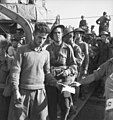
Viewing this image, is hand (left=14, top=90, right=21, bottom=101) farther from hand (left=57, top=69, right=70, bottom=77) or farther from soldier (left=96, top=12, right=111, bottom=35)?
soldier (left=96, top=12, right=111, bottom=35)

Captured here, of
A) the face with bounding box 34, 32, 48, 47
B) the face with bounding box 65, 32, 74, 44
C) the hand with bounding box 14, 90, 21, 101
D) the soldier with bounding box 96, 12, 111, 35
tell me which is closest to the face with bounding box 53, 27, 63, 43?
the face with bounding box 34, 32, 48, 47

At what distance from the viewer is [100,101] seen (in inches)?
345

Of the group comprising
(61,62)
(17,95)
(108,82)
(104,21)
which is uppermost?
(104,21)

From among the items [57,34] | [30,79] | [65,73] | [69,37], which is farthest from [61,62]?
[69,37]

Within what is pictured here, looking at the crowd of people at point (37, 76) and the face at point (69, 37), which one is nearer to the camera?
the crowd of people at point (37, 76)

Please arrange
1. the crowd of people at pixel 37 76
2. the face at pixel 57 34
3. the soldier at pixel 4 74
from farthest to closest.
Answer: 1. the face at pixel 57 34
2. the soldier at pixel 4 74
3. the crowd of people at pixel 37 76

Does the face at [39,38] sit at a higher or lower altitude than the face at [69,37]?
lower

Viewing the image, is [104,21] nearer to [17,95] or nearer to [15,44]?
[15,44]

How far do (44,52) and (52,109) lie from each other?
5.63ft

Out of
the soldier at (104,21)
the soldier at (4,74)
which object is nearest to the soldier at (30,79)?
the soldier at (4,74)

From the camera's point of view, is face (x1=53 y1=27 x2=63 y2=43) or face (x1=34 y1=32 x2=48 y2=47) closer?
face (x1=34 y1=32 x2=48 y2=47)

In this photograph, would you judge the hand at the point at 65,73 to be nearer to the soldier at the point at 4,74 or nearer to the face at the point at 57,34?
the face at the point at 57,34

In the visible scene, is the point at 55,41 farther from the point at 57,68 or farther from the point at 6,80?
the point at 6,80

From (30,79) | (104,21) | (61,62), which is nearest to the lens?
(30,79)
